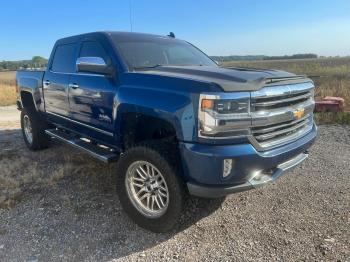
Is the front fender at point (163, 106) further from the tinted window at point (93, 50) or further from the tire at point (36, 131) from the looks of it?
the tire at point (36, 131)

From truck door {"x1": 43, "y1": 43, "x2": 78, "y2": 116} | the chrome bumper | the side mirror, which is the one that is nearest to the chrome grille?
the chrome bumper

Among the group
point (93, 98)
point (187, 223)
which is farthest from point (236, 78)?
point (93, 98)

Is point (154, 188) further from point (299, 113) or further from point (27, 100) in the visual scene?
point (27, 100)

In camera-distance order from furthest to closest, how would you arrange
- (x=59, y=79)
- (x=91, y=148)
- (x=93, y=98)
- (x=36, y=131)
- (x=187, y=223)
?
1. (x=36, y=131)
2. (x=59, y=79)
3. (x=91, y=148)
4. (x=93, y=98)
5. (x=187, y=223)

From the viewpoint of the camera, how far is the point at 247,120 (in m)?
3.02

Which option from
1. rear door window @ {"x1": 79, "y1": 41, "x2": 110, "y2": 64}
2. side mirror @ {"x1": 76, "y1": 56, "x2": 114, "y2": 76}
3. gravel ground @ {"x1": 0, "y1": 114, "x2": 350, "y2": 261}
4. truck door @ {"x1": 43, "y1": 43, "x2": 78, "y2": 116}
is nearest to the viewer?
gravel ground @ {"x1": 0, "y1": 114, "x2": 350, "y2": 261}

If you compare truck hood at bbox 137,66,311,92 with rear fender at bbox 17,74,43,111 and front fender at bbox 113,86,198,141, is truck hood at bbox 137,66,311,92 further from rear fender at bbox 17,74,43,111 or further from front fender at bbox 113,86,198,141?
rear fender at bbox 17,74,43,111

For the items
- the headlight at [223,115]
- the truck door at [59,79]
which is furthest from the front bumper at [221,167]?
the truck door at [59,79]

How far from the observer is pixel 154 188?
3.55m

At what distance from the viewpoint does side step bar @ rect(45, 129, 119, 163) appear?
13.8ft

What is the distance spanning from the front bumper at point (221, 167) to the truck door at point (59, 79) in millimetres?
2717

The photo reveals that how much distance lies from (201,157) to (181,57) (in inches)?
89.0

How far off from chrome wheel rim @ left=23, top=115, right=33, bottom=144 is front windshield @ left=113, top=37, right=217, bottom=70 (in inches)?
127

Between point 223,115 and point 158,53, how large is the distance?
199 cm
